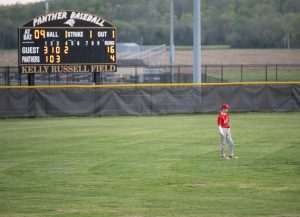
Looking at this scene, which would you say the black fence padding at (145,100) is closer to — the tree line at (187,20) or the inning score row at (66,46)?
the inning score row at (66,46)

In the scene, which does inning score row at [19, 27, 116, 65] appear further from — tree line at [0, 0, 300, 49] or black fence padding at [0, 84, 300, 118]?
tree line at [0, 0, 300, 49]

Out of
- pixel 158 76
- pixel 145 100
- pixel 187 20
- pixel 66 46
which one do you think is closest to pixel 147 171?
pixel 66 46

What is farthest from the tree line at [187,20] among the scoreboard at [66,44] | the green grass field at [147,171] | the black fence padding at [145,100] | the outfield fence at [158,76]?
the green grass field at [147,171]

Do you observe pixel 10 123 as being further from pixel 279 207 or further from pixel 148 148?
pixel 279 207

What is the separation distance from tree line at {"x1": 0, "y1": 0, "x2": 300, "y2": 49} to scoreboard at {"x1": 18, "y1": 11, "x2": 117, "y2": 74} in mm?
48959

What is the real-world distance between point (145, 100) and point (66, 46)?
4851 millimetres

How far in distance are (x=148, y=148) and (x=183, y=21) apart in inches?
3232

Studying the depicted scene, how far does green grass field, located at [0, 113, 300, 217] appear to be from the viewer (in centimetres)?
1422

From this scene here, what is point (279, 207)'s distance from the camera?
1402cm

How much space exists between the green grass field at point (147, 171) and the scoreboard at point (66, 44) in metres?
6.05

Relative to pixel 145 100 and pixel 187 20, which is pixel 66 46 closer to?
pixel 145 100

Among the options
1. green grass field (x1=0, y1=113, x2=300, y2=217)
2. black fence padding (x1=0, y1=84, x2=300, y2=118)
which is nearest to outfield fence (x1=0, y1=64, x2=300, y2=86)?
black fence padding (x1=0, y1=84, x2=300, y2=118)

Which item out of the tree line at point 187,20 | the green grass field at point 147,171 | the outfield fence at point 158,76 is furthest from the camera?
the tree line at point 187,20

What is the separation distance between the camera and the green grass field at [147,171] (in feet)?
46.6
